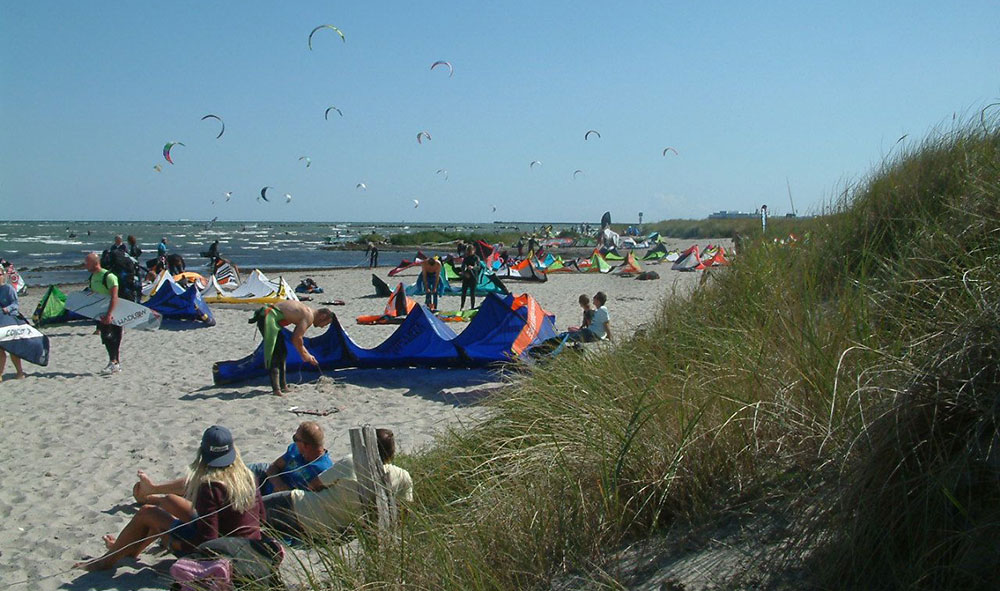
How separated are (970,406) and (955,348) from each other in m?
0.18

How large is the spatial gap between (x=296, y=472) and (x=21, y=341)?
20.9ft

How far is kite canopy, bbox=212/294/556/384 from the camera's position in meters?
9.28

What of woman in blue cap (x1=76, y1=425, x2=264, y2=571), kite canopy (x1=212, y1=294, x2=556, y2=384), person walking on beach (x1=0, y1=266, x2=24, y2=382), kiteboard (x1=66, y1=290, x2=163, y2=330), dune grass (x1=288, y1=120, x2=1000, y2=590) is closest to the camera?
dune grass (x1=288, y1=120, x2=1000, y2=590)

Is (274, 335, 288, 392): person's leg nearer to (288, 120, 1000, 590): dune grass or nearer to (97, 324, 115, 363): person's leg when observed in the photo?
(97, 324, 115, 363): person's leg

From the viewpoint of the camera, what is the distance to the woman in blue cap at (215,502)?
12.5 feet

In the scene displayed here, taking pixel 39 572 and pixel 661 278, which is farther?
pixel 661 278

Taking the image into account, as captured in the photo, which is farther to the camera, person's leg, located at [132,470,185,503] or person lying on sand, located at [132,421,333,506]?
person's leg, located at [132,470,185,503]

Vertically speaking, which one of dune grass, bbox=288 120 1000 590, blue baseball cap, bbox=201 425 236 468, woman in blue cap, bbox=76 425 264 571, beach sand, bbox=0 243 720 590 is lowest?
beach sand, bbox=0 243 720 590

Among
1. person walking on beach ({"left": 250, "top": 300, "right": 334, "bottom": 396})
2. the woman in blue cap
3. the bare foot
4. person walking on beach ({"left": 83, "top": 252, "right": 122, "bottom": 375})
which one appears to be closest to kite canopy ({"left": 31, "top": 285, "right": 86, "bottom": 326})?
person walking on beach ({"left": 83, "top": 252, "right": 122, "bottom": 375})

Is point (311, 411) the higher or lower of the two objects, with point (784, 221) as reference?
lower

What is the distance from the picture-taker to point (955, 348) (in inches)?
89.5

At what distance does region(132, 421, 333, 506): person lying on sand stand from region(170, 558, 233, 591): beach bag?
1.14m

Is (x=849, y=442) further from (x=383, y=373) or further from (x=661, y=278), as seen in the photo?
(x=661, y=278)

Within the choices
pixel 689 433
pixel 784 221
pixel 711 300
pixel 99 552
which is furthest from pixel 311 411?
pixel 689 433
